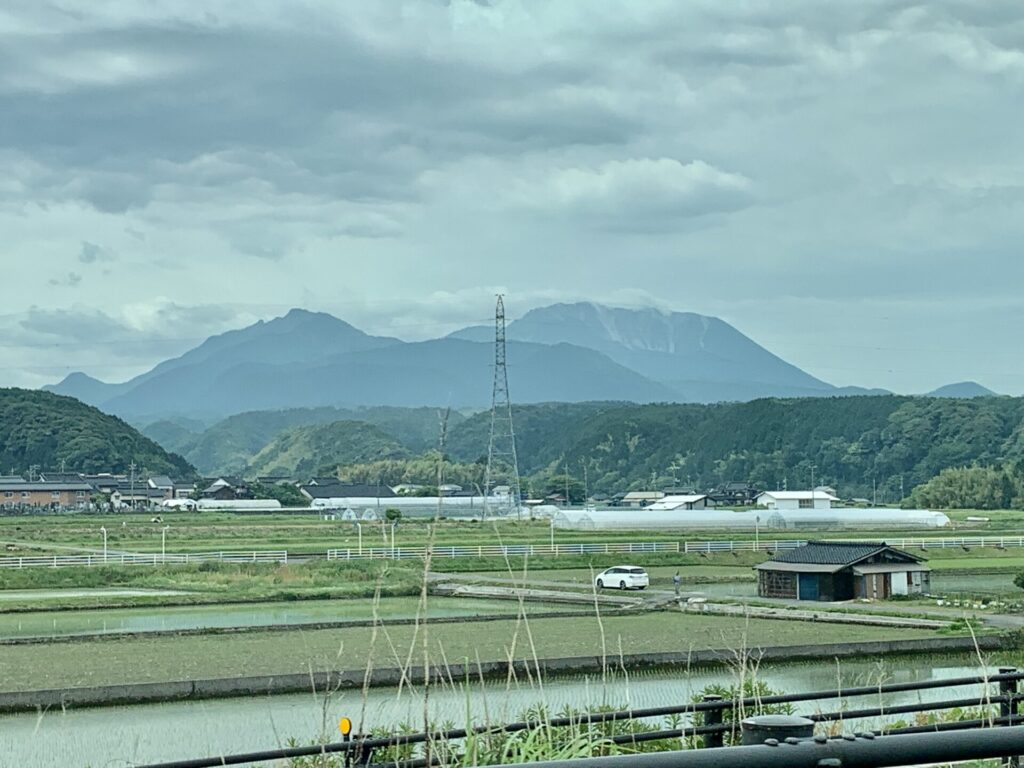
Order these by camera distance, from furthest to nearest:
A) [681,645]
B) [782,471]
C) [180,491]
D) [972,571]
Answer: [782,471] → [180,491] → [972,571] → [681,645]

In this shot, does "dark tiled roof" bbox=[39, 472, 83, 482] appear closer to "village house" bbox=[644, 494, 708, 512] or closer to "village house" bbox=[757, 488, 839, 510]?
"village house" bbox=[644, 494, 708, 512]

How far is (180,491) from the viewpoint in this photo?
101 m

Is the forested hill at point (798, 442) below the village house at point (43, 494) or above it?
above

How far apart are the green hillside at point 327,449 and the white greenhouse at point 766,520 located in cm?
8379

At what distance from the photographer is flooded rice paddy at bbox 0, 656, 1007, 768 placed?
1198cm

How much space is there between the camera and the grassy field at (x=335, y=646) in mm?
18234

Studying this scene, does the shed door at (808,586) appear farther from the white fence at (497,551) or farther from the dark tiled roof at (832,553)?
the white fence at (497,551)

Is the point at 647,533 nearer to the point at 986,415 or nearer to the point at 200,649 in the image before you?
the point at 200,649

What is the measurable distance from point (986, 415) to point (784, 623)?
86.2 meters

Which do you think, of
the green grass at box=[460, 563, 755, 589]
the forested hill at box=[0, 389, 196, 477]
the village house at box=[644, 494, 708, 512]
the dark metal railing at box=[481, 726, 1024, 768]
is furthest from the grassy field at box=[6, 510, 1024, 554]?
the dark metal railing at box=[481, 726, 1024, 768]

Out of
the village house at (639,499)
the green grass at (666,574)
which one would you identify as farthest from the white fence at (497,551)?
the village house at (639,499)

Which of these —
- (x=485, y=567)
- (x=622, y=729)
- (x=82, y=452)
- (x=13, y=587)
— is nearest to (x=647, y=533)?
(x=485, y=567)

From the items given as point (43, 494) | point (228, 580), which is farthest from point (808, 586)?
point (43, 494)

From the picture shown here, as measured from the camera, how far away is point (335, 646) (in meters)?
20.9
